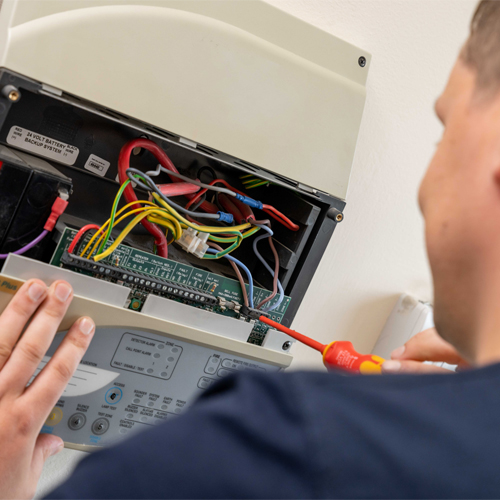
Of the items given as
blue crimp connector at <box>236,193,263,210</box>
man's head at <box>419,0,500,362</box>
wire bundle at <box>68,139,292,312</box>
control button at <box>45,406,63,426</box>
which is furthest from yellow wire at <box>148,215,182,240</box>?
man's head at <box>419,0,500,362</box>

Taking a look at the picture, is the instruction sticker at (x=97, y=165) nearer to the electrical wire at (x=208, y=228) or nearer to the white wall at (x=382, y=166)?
the electrical wire at (x=208, y=228)

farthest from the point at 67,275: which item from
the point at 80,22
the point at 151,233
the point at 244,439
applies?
the point at 244,439

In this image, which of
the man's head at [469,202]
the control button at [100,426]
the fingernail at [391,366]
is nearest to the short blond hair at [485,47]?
the man's head at [469,202]

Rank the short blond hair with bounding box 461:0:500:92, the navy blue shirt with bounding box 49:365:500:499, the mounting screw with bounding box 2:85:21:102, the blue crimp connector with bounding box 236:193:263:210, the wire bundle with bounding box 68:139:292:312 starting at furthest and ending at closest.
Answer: the blue crimp connector with bounding box 236:193:263:210
the wire bundle with bounding box 68:139:292:312
the mounting screw with bounding box 2:85:21:102
the short blond hair with bounding box 461:0:500:92
the navy blue shirt with bounding box 49:365:500:499

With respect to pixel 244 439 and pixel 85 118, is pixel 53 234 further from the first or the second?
pixel 244 439

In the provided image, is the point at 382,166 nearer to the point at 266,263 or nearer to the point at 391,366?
the point at 266,263

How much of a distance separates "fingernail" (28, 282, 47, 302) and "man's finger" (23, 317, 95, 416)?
0.23 feet

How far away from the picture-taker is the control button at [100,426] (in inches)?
31.1

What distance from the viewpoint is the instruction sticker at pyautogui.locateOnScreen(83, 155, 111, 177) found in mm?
845

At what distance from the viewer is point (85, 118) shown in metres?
0.82

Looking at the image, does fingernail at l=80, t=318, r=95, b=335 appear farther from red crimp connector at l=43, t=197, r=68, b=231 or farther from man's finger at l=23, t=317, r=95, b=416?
red crimp connector at l=43, t=197, r=68, b=231

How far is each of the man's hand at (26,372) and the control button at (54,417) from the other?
0.06 metres

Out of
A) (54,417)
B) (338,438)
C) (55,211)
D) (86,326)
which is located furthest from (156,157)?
(338,438)

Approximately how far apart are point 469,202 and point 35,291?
0.53 m
